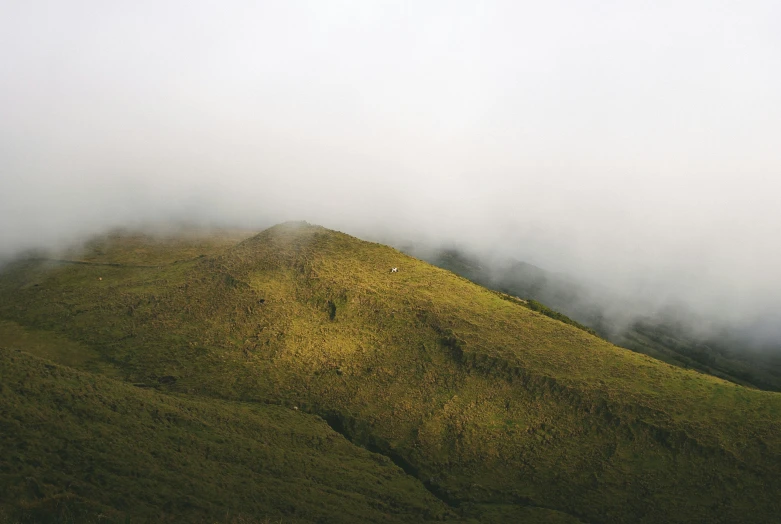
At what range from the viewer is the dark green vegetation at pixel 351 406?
3434cm

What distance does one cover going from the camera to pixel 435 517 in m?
37.9

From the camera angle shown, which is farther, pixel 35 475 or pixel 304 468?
pixel 304 468

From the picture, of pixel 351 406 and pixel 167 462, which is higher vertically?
pixel 351 406

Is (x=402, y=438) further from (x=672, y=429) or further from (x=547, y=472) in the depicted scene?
(x=672, y=429)

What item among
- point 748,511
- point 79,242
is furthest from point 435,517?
point 79,242

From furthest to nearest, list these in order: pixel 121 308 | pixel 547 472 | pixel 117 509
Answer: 1. pixel 121 308
2. pixel 547 472
3. pixel 117 509

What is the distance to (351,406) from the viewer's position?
2060 inches

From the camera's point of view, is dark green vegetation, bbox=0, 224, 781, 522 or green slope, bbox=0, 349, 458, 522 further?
dark green vegetation, bbox=0, 224, 781, 522

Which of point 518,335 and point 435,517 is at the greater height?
point 518,335

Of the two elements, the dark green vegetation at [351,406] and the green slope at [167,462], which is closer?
the green slope at [167,462]

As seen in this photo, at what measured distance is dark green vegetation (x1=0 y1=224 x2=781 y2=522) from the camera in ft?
113

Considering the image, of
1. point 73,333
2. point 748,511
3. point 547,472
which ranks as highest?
point 748,511

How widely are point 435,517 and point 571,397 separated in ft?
69.9

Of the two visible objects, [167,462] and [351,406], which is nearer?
[167,462]
